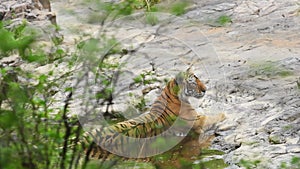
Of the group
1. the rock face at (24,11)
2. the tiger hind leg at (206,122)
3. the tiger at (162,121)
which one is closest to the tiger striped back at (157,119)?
the tiger at (162,121)

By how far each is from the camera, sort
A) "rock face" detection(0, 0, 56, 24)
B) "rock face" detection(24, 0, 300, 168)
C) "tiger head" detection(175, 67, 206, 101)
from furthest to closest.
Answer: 1. "rock face" detection(0, 0, 56, 24)
2. "rock face" detection(24, 0, 300, 168)
3. "tiger head" detection(175, 67, 206, 101)

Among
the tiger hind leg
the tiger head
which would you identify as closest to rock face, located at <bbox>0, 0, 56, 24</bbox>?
the tiger hind leg

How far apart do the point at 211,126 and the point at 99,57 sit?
1.61 m

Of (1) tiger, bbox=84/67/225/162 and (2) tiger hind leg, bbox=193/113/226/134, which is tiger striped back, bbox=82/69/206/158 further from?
(2) tiger hind leg, bbox=193/113/226/134

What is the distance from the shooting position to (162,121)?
314cm

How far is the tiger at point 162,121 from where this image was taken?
2.71 meters

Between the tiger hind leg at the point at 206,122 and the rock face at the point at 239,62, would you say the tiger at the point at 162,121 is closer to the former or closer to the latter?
the tiger hind leg at the point at 206,122

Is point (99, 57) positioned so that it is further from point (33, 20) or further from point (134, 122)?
point (33, 20)

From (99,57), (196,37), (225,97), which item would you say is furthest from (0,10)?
(99,57)

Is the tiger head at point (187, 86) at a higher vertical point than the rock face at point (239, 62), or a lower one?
higher

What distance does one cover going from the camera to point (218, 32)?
5652mm

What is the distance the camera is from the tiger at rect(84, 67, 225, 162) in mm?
2713

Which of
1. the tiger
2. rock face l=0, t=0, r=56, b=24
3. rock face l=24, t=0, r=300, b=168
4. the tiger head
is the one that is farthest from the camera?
rock face l=0, t=0, r=56, b=24

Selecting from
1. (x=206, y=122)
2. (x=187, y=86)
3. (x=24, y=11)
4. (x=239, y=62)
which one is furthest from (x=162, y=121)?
(x=24, y=11)
